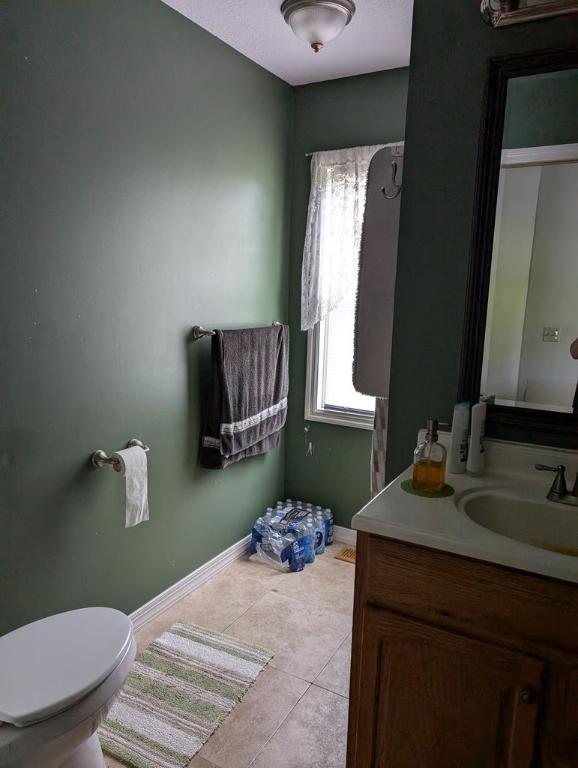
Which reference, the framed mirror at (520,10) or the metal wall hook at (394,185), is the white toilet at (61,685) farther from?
the framed mirror at (520,10)

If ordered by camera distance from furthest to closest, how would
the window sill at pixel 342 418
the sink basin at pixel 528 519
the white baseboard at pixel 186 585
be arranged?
the window sill at pixel 342 418 → the white baseboard at pixel 186 585 → the sink basin at pixel 528 519

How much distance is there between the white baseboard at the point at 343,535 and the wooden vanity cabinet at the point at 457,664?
1682 mm

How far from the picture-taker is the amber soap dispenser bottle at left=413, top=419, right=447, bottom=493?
1.38 m

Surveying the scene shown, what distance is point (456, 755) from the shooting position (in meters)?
1.19

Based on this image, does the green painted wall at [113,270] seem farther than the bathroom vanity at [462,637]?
Yes

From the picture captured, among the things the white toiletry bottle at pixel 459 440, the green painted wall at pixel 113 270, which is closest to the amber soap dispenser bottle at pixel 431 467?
the white toiletry bottle at pixel 459 440

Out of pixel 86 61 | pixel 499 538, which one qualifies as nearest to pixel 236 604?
pixel 499 538

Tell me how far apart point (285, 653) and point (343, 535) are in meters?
0.99

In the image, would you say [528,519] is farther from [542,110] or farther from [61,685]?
[61,685]

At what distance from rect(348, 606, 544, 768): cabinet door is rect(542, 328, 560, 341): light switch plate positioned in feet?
2.70

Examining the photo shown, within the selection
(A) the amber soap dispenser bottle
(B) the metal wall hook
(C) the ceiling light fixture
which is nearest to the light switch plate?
(A) the amber soap dispenser bottle

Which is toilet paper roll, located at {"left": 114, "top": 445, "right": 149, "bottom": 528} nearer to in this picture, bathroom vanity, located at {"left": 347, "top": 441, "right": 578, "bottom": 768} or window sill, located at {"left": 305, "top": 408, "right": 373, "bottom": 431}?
bathroom vanity, located at {"left": 347, "top": 441, "right": 578, "bottom": 768}

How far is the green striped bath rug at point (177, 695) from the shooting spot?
165cm

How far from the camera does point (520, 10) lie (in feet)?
4.52
